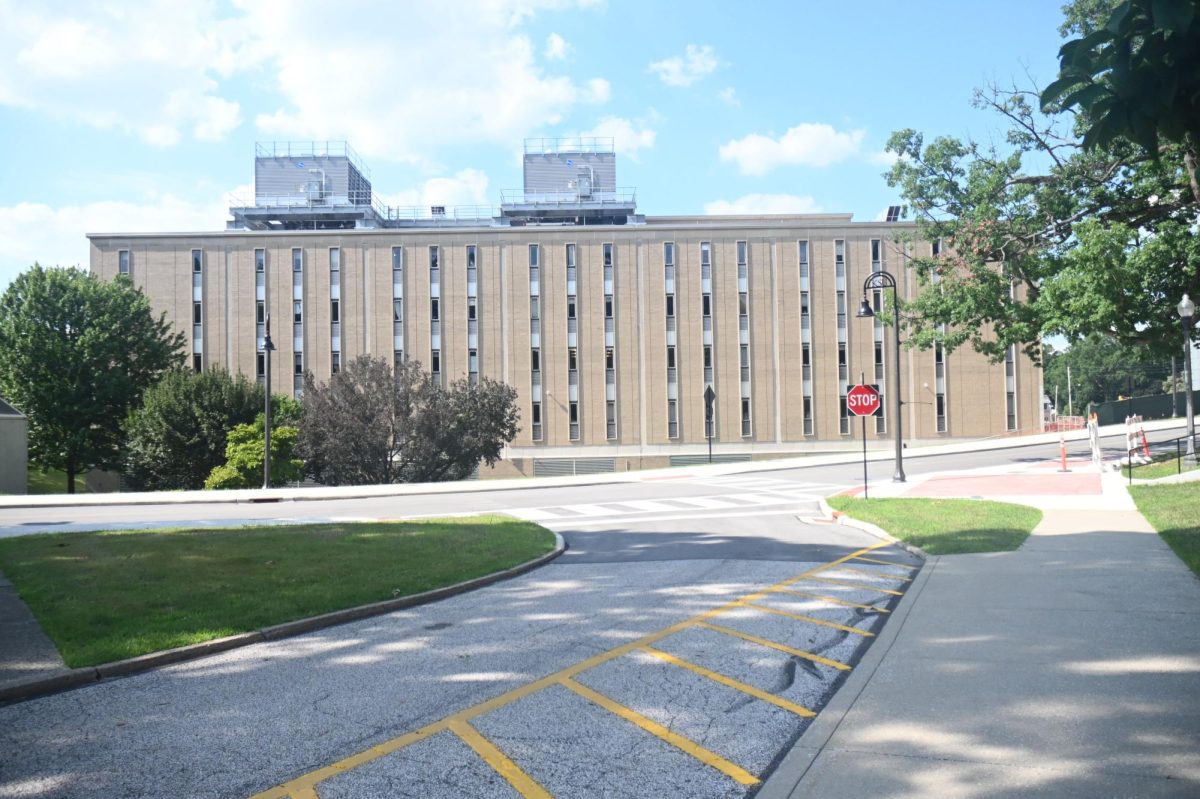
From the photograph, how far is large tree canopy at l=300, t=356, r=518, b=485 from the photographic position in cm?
3734

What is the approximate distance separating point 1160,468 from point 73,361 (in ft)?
157

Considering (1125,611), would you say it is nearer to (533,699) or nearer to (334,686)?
(533,699)

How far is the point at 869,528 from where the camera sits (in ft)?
47.8

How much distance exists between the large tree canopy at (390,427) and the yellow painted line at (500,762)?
33.4 m

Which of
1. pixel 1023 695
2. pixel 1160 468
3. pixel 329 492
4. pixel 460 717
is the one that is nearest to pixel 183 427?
pixel 329 492

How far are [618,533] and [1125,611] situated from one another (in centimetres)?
923

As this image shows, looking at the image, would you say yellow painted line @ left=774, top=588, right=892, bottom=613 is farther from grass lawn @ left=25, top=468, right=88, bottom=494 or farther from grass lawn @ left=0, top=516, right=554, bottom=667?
grass lawn @ left=25, top=468, right=88, bottom=494

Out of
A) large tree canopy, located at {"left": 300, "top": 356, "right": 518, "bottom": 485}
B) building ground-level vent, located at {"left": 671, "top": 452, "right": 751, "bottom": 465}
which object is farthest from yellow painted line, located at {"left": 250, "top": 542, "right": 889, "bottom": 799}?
building ground-level vent, located at {"left": 671, "top": 452, "right": 751, "bottom": 465}

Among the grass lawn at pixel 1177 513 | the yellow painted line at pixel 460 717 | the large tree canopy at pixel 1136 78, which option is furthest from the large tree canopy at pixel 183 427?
the large tree canopy at pixel 1136 78

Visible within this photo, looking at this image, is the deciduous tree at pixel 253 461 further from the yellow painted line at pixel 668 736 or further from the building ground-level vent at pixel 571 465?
the yellow painted line at pixel 668 736

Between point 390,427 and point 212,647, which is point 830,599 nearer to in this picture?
point 212,647

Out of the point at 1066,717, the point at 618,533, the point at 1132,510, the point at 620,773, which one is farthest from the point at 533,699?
the point at 1132,510

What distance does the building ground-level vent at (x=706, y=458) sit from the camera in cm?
5266

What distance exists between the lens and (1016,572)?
9.62 m
